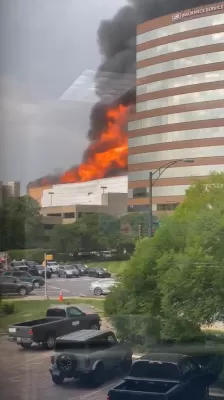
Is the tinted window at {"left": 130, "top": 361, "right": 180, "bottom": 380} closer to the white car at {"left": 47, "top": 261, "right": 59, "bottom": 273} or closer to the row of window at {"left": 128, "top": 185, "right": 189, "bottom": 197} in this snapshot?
the white car at {"left": 47, "top": 261, "right": 59, "bottom": 273}

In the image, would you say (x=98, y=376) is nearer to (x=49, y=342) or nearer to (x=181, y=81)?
(x=49, y=342)

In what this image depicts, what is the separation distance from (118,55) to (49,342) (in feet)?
5.22

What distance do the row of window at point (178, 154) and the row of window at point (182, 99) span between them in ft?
0.79

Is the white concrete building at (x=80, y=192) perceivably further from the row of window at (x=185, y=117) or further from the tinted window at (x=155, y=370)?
the tinted window at (x=155, y=370)

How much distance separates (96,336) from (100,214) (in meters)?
0.64

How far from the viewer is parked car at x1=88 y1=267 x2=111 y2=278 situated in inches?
115

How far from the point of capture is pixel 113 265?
9.57ft

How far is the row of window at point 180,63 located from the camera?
9.09 ft

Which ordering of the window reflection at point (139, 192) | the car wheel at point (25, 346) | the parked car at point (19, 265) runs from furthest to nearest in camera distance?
the parked car at point (19, 265) < the car wheel at point (25, 346) < the window reflection at point (139, 192)

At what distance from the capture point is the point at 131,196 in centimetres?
292

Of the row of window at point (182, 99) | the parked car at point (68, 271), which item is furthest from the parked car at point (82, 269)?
the row of window at point (182, 99)

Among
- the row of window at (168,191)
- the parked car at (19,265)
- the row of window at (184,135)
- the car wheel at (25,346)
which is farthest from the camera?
the parked car at (19,265)

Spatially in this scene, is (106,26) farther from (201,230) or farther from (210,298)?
(210,298)

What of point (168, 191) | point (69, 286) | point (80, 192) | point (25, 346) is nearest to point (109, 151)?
point (80, 192)
